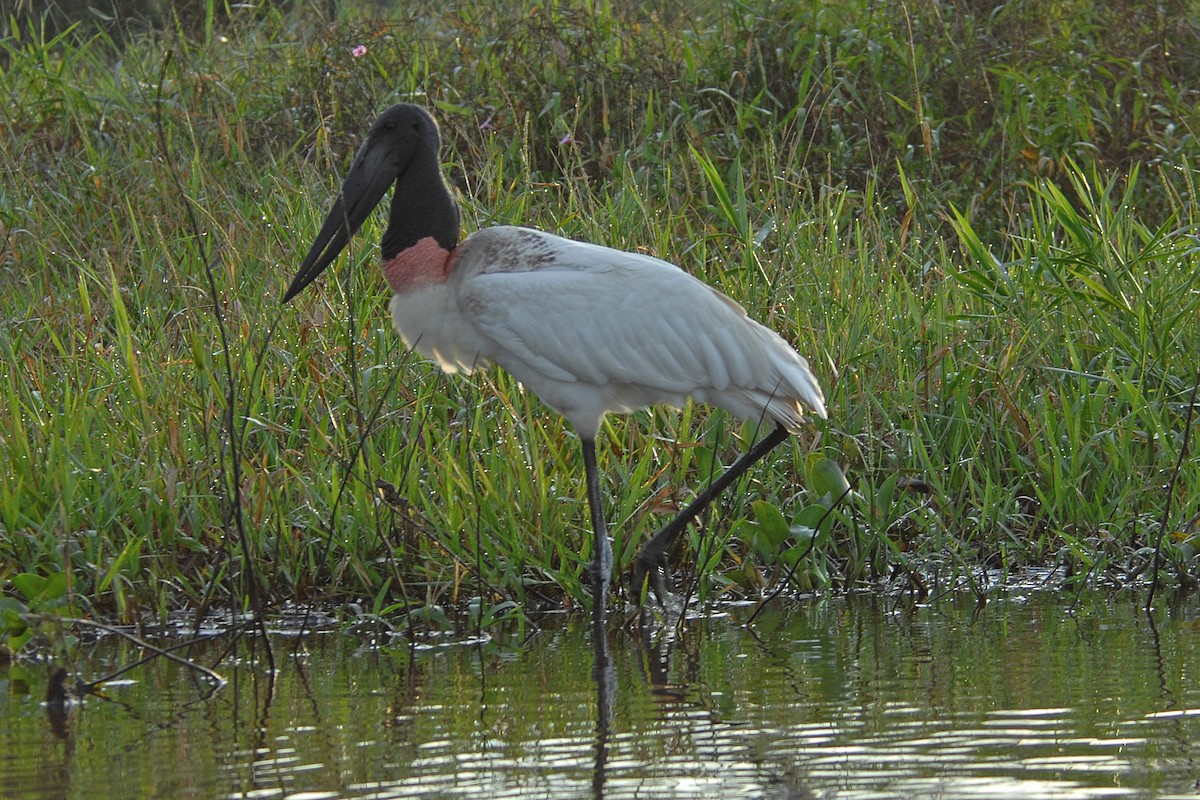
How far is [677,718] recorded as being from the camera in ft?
11.1

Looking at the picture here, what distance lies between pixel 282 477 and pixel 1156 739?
7.96 feet

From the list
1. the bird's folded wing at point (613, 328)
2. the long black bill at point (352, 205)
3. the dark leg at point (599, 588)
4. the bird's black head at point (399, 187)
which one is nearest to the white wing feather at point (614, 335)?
the bird's folded wing at point (613, 328)

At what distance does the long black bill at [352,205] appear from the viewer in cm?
509

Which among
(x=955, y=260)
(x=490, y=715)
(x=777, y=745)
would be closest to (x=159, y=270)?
(x=955, y=260)

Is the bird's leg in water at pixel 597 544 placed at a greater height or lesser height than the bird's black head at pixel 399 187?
lesser

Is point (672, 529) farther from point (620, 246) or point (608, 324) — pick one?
point (620, 246)

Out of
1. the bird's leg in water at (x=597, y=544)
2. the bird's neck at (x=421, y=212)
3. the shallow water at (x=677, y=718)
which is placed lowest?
the shallow water at (x=677, y=718)

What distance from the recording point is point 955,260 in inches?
278

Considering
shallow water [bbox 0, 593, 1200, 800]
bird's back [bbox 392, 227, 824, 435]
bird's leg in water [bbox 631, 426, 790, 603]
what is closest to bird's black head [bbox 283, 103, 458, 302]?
bird's back [bbox 392, 227, 824, 435]

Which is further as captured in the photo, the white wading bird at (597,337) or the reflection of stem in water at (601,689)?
the white wading bird at (597,337)

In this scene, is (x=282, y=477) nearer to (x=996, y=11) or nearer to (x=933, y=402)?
(x=933, y=402)

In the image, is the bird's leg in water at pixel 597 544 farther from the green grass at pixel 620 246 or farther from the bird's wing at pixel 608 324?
the bird's wing at pixel 608 324

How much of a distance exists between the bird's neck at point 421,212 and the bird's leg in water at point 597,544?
752mm

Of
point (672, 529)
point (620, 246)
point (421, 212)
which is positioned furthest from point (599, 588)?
point (620, 246)
